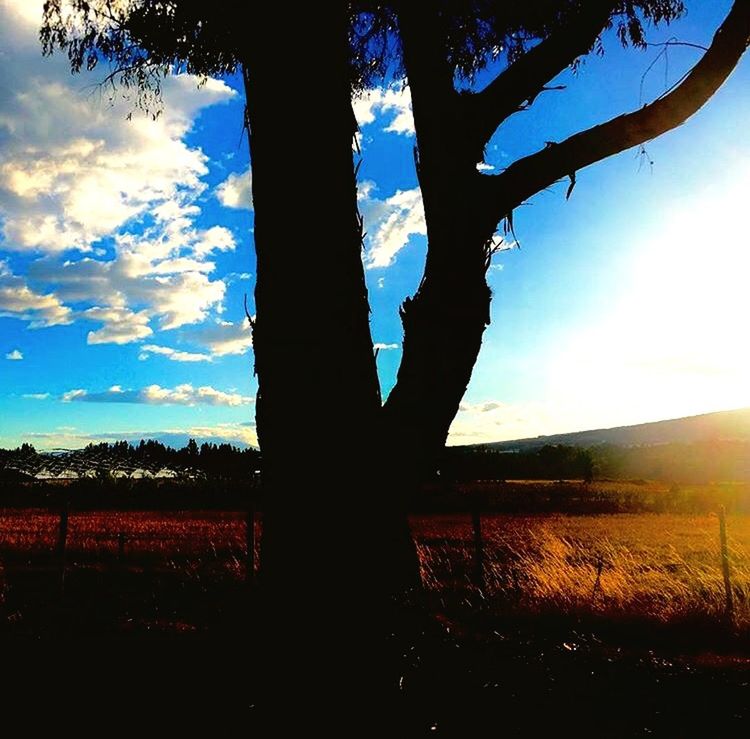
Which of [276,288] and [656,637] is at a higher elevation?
[276,288]

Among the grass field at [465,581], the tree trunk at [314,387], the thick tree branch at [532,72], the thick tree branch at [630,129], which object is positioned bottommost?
the grass field at [465,581]

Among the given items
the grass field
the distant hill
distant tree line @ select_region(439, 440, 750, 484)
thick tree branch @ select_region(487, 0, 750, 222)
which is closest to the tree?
thick tree branch @ select_region(487, 0, 750, 222)

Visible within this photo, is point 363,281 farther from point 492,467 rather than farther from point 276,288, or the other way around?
point 492,467

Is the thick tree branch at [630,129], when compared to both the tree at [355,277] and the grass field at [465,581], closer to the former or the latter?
the tree at [355,277]

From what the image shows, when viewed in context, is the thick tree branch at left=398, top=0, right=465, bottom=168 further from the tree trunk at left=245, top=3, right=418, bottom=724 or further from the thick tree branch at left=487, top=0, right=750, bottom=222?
the tree trunk at left=245, top=3, right=418, bottom=724

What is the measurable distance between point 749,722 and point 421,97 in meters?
3.87

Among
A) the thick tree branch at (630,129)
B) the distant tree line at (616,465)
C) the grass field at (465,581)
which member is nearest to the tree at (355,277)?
the thick tree branch at (630,129)

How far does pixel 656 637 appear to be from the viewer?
269 inches

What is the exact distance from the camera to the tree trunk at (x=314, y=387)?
10.0 ft

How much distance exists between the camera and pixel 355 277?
346 centimetres

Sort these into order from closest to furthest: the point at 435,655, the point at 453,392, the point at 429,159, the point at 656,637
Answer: the point at 435,655 → the point at 453,392 → the point at 429,159 → the point at 656,637

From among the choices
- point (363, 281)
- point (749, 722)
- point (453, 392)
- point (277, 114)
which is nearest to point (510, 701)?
point (749, 722)

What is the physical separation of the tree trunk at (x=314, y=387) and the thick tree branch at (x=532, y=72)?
0.88 m

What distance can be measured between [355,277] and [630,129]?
6.18 ft
